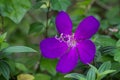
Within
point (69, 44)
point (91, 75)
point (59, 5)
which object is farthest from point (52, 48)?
point (59, 5)

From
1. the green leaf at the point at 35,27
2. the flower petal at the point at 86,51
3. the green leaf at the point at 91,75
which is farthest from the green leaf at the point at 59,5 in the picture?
the green leaf at the point at 91,75

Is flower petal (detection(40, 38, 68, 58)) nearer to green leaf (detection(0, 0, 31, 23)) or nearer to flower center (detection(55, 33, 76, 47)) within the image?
flower center (detection(55, 33, 76, 47))

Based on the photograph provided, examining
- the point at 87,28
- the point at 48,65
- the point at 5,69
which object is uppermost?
the point at 87,28

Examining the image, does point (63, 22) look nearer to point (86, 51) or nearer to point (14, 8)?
point (86, 51)

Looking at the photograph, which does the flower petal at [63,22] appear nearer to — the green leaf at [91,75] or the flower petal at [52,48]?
the flower petal at [52,48]

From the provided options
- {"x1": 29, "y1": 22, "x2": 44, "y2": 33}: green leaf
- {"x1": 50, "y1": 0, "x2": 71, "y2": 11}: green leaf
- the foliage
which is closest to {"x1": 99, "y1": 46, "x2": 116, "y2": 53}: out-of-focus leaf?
the foliage

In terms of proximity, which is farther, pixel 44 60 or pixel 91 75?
pixel 44 60
